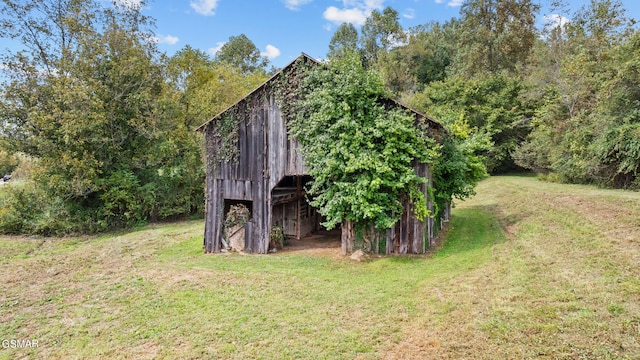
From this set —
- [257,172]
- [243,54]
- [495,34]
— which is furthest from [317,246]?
[243,54]

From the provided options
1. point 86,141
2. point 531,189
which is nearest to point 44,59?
point 86,141

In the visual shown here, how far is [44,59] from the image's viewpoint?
60.5 ft

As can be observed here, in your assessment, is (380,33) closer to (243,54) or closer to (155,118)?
(243,54)

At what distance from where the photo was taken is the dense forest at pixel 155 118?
47.5 feet

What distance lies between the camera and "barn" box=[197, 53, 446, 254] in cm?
1070

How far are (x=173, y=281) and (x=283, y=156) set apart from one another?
5.29 meters

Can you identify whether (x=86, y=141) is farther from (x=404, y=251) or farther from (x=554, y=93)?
(x=554, y=93)

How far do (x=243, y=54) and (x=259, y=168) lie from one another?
36539mm

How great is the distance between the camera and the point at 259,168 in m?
12.2

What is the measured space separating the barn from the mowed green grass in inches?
33.3

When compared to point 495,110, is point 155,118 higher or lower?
lower

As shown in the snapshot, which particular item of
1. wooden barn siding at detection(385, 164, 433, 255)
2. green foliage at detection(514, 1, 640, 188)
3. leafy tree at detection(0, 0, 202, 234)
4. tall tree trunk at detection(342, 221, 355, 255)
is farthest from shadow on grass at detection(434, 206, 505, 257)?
leafy tree at detection(0, 0, 202, 234)

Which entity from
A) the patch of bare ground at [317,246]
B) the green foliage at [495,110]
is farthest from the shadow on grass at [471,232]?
the green foliage at [495,110]

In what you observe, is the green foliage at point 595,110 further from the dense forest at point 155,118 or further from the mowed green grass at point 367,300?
the mowed green grass at point 367,300
